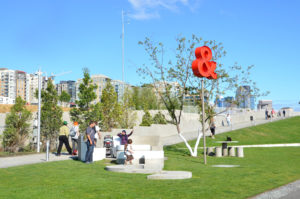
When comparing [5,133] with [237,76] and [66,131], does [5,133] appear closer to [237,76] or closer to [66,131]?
[66,131]

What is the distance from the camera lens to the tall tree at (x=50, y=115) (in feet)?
86.7

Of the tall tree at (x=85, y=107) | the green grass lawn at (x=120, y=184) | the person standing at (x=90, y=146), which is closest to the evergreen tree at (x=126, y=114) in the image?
the tall tree at (x=85, y=107)

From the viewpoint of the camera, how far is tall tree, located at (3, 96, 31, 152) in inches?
973

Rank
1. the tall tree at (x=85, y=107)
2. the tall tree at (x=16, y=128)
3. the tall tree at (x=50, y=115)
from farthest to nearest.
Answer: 1. the tall tree at (x=85, y=107)
2. the tall tree at (x=50, y=115)
3. the tall tree at (x=16, y=128)

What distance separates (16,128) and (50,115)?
2.59 meters

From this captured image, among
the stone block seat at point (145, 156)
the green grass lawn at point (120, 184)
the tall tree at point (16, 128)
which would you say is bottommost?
the green grass lawn at point (120, 184)

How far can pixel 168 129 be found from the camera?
3969cm

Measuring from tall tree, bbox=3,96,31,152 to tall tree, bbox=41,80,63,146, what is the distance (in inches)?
49.3

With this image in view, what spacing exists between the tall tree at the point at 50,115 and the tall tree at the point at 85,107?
10.6ft

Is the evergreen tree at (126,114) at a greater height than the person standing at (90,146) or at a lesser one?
greater

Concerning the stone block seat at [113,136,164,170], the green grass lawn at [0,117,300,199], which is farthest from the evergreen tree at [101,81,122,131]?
the green grass lawn at [0,117,300,199]

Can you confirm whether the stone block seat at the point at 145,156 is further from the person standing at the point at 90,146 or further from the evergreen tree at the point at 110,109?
the evergreen tree at the point at 110,109

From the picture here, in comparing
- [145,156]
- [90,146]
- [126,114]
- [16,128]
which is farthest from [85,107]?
[145,156]

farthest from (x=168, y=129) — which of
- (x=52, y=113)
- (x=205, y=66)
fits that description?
(x=205, y=66)
